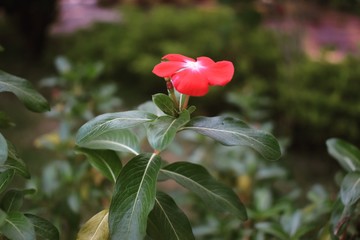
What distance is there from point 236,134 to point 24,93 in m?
0.41

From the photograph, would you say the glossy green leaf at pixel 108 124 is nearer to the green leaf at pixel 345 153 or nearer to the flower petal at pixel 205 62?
the flower petal at pixel 205 62

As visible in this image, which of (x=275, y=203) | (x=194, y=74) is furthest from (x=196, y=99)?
(x=194, y=74)

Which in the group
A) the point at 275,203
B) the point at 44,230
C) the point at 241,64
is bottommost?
the point at 241,64

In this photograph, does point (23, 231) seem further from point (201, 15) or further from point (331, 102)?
point (201, 15)

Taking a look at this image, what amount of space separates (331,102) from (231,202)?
2678mm

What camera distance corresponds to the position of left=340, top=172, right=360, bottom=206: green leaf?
898 mm

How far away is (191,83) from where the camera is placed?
2.37 ft

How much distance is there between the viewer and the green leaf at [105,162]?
0.93 m

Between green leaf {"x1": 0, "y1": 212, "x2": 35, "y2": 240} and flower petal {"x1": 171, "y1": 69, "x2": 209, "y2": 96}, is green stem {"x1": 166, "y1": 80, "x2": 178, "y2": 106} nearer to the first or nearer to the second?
flower petal {"x1": 171, "y1": 69, "x2": 209, "y2": 96}

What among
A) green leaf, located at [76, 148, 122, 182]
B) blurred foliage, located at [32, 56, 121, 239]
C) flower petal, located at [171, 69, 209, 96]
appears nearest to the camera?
flower petal, located at [171, 69, 209, 96]

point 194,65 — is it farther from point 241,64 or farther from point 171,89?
point 241,64

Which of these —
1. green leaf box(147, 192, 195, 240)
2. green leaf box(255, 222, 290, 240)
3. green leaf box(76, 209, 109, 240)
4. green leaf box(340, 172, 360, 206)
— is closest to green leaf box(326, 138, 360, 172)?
green leaf box(340, 172, 360, 206)

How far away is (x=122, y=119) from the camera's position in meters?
0.81

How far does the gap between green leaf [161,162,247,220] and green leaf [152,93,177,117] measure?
13cm
